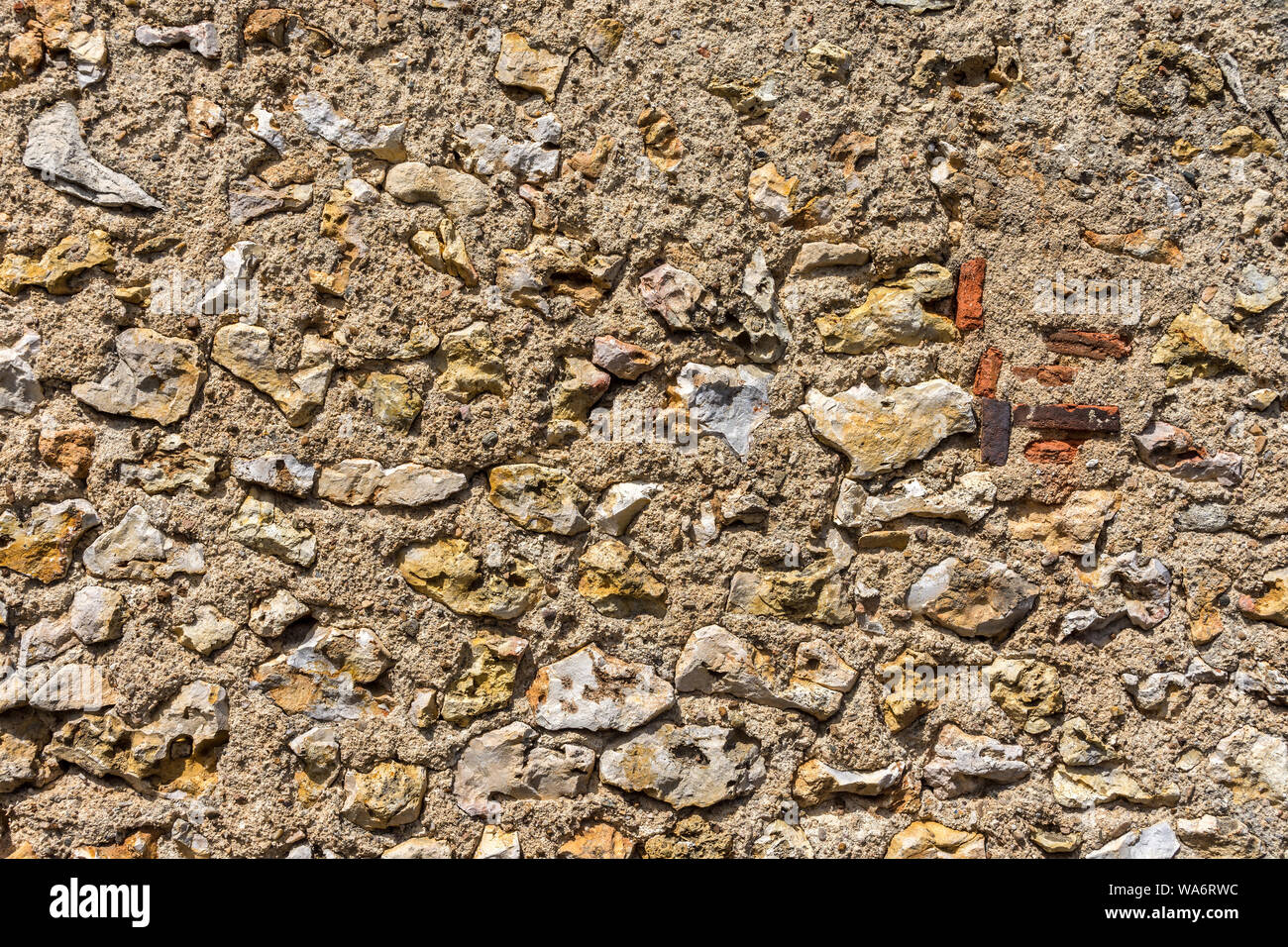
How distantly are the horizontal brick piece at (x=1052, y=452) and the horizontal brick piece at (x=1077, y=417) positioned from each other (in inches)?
1.4

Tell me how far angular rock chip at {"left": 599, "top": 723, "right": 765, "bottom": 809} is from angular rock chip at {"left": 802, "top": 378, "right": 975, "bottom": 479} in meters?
0.69

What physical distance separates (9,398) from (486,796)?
4.58 ft

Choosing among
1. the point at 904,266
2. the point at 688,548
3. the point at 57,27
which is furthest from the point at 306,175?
the point at 904,266

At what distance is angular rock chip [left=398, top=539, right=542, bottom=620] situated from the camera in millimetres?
1811

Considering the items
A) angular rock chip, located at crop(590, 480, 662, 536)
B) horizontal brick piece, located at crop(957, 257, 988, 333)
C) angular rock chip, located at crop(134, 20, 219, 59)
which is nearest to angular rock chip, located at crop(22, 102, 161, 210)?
angular rock chip, located at crop(134, 20, 219, 59)

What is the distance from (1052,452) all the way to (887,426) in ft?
1.27

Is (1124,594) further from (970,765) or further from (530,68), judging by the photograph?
(530,68)

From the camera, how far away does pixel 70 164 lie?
1792 mm

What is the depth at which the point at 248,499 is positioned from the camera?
1800 millimetres

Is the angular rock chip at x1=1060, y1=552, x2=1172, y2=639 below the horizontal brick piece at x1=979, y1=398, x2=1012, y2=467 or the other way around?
below

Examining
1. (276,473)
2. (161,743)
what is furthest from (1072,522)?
(161,743)

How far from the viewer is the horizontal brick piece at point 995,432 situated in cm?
184

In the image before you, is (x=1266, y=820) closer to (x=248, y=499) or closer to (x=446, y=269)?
(x=446, y=269)

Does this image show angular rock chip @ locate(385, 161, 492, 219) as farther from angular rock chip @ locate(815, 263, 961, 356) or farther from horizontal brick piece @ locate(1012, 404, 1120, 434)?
horizontal brick piece @ locate(1012, 404, 1120, 434)
